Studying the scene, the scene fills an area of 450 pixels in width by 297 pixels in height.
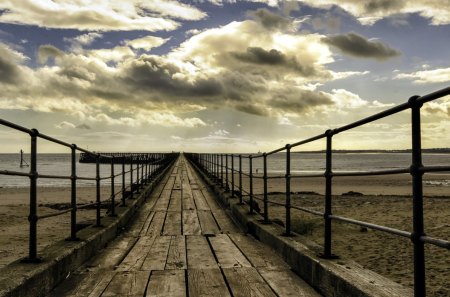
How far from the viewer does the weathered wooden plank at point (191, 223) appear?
6922 millimetres

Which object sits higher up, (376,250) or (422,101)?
(422,101)

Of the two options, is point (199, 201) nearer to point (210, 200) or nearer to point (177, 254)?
point (210, 200)

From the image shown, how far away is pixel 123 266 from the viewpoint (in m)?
4.61

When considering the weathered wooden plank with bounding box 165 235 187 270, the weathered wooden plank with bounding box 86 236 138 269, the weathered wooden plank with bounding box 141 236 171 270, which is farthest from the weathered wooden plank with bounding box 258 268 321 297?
the weathered wooden plank with bounding box 86 236 138 269

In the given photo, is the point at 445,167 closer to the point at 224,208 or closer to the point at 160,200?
the point at 224,208

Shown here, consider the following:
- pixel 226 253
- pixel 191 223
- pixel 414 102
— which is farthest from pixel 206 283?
pixel 191 223

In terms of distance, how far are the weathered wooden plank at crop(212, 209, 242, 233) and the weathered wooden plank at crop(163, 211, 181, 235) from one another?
681 mm

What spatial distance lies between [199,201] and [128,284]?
A: 708 cm

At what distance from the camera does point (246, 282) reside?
3.92 metres

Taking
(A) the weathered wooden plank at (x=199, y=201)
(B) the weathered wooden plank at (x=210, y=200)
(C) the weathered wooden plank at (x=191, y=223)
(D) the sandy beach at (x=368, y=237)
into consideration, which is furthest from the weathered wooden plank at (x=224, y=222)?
(D) the sandy beach at (x=368, y=237)

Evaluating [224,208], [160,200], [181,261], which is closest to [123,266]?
[181,261]

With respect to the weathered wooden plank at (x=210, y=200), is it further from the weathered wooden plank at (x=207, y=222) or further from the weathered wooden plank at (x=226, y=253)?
the weathered wooden plank at (x=226, y=253)

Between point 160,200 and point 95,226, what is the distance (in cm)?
508

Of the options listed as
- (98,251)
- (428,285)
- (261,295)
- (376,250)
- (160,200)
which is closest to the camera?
(261,295)
